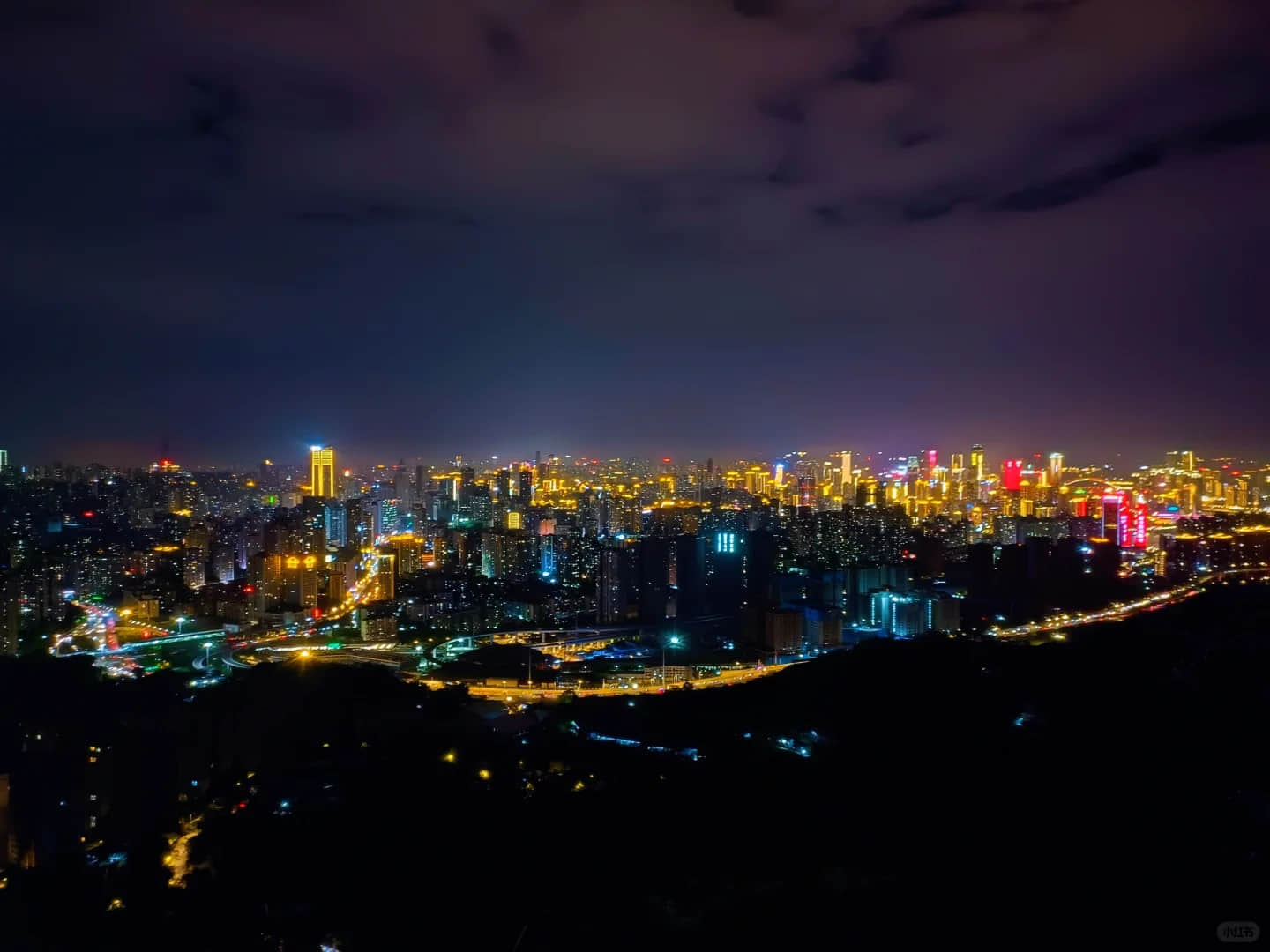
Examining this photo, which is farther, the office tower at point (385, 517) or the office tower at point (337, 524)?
the office tower at point (385, 517)

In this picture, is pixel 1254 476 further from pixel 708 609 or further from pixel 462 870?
pixel 462 870

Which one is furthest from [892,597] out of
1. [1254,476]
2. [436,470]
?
[436,470]

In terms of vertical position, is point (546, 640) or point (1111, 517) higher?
point (1111, 517)

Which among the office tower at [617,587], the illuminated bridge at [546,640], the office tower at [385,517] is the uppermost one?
the office tower at [385,517]

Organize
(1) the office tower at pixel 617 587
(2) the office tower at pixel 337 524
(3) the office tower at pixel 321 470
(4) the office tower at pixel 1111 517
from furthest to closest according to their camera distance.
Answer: (3) the office tower at pixel 321 470 → (2) the office tower at pixel 337 524 → (4) the office tower at pixel 1111 517 → (1) the office tower at pixel 617 587

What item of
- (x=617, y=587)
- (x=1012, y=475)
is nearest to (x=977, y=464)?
(x=1012, y=475)

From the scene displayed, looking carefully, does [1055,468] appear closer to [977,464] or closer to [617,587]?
[977,464]

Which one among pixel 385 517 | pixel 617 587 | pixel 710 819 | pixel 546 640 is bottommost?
pixel 546 640

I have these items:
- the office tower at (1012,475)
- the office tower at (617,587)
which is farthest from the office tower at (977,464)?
the office tower at (617,587)

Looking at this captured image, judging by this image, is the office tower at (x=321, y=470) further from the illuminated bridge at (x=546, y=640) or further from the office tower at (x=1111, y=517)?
the office tower at (x=1111, y=517)
